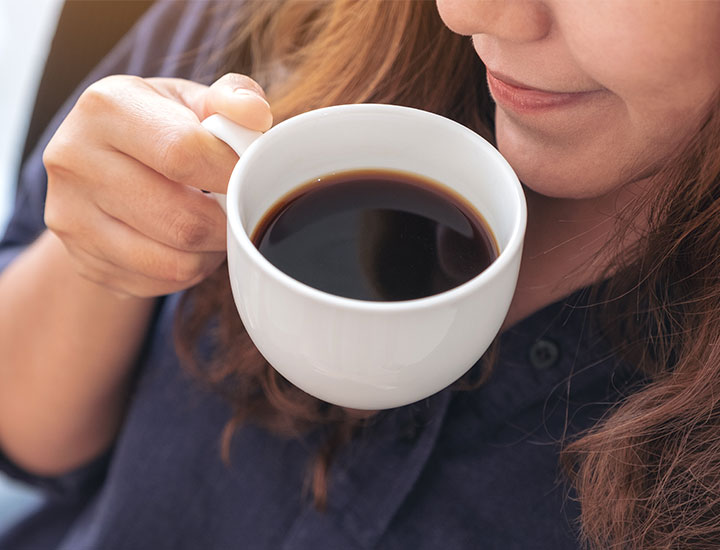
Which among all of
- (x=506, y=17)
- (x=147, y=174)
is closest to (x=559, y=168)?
(x=506, y=17)

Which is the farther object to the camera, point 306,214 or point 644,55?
point 306,214

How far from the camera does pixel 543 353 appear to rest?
0.83 meters

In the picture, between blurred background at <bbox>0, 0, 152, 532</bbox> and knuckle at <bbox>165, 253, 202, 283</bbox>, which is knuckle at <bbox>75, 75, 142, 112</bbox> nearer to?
knuckle at <bbox>165, 253, 202, 283</bbox>

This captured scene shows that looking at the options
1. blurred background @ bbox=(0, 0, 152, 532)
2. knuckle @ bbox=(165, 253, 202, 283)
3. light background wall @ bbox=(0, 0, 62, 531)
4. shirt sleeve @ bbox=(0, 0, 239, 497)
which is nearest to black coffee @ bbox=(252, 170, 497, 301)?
knuckle @ bbox=(165, 253, 202, 283)

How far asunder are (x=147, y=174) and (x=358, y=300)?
258 mm

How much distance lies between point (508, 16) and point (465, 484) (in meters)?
0.51

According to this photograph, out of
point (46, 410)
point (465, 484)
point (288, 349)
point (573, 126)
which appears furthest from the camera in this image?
point (46, 410)

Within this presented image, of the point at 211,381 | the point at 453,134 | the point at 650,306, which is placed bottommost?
the point at 211,381

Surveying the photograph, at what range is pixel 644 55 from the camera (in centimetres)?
56

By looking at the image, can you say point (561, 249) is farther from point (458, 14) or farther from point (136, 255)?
point (136, 255)

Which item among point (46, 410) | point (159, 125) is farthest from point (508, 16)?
point (46, 410)

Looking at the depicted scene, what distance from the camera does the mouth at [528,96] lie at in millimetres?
628

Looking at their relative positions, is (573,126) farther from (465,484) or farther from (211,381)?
(211,381)

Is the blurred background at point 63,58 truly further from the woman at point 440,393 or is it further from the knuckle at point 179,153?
the knuckle at point 179,153
